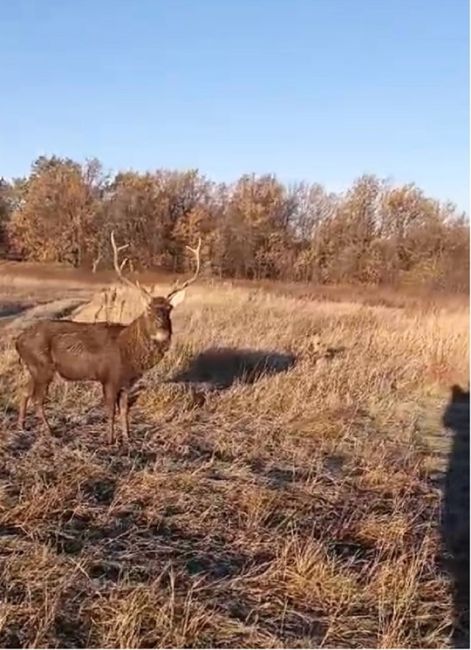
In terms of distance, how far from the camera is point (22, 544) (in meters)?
3.63

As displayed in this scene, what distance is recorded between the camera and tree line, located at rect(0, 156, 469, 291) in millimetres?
9156

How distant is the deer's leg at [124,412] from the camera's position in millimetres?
5848

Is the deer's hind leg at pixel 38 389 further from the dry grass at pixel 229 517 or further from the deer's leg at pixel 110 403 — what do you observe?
the deer's leg at pixel 110 403

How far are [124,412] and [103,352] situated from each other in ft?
1.73

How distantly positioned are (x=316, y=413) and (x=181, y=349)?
122 inches

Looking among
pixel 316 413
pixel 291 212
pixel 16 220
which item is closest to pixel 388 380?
pixel 316 413

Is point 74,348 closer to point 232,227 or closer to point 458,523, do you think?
point 458,523

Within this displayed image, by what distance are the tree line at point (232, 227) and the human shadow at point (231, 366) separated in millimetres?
1173

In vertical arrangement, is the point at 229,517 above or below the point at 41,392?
below

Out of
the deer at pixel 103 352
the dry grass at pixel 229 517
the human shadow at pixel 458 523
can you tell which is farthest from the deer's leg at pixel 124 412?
the human shadow at pixel 458 523

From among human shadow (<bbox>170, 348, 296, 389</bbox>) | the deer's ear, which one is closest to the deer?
the deer's ear

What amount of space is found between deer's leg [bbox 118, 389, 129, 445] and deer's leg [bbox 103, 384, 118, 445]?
6 centimetres

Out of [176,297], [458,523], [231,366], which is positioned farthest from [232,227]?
[458,523]

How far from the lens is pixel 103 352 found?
19.9 ft
